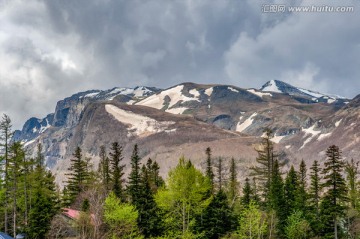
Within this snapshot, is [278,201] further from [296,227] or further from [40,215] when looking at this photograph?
[40,215]

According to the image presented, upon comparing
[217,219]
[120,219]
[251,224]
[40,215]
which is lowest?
[251,224]

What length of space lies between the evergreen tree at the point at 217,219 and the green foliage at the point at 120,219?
990cm

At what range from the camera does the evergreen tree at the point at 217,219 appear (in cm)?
6354

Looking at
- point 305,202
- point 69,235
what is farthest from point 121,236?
point 305,202

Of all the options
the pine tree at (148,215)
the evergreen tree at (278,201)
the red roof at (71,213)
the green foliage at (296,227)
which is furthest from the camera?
the evergreen tree at (278,201)

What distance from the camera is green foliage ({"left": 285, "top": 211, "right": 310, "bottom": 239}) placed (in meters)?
66.4

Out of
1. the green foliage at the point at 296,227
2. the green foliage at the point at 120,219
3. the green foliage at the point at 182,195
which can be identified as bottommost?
the green foliage at the point at 296,227

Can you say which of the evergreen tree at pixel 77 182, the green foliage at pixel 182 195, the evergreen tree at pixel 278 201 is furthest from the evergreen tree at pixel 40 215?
the evergreen tree at pixel 278 201

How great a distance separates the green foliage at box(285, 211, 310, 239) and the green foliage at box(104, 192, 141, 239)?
901 inches

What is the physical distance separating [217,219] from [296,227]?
12.6m

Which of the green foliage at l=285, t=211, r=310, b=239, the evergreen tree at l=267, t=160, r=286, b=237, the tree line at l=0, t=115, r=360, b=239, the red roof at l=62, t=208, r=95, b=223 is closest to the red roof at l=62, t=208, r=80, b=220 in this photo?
the red roof at l=62, t=208, r=95, b=223

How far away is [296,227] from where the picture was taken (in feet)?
221

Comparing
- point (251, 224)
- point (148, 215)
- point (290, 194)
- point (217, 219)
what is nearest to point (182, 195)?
point (148, 215)

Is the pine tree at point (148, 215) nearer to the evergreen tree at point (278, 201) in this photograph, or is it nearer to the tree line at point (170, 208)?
the tree line at point (170, 208)
